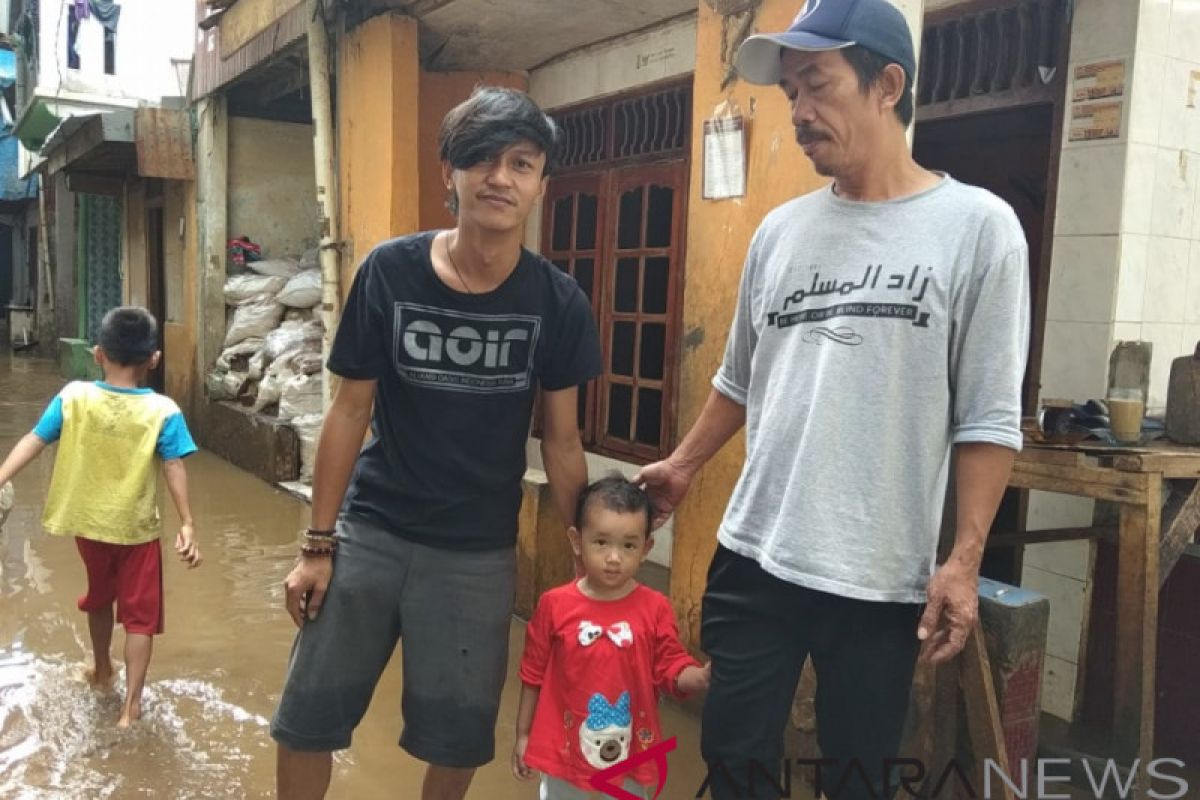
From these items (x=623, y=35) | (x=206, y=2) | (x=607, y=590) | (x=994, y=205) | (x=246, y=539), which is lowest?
(x=246, y=539)

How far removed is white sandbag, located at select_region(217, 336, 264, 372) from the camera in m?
8.82

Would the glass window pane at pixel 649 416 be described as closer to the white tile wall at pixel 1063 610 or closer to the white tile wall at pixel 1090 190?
the white tile wall at pixel 1063 610

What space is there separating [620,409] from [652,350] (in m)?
0.49

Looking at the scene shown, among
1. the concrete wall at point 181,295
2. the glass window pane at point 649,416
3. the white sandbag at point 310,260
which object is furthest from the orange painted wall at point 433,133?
the concrete wall at point 181,295

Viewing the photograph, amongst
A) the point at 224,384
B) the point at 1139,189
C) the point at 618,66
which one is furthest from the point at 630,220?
the point at 224,384

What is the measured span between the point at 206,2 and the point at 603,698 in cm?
870

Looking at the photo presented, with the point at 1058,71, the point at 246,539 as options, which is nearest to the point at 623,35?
the point at 1058,71

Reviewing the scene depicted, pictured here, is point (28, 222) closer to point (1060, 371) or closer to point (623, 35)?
point (623, 35)

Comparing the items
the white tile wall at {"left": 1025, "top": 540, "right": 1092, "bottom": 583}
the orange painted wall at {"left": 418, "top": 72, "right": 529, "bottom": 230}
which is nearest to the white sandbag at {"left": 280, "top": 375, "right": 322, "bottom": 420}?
the orange painted wall at {"left": 418, "top": 72, "right": 529, "bottom": 230}

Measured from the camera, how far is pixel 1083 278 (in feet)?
12.1

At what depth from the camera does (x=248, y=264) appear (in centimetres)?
937

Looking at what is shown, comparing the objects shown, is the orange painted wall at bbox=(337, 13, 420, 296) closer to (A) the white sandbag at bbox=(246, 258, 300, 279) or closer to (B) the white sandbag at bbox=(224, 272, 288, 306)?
(B) the white sandbag at bbox=(224, 272, 288, 306)

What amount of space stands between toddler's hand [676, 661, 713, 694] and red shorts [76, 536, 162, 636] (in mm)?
2282

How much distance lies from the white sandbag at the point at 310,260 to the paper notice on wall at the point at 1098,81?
6.88 meters
